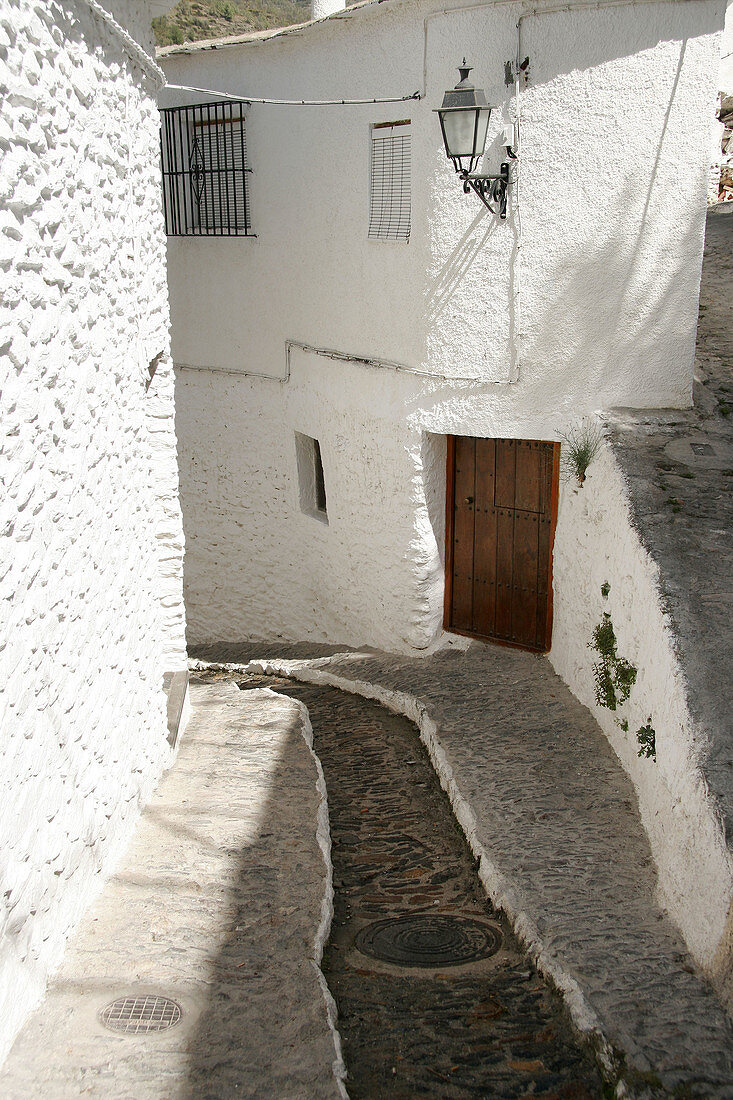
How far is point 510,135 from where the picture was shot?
7035mm

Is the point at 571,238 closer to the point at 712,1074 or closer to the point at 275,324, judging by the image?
the point at 275,324

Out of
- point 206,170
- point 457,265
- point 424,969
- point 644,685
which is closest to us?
point 424,969

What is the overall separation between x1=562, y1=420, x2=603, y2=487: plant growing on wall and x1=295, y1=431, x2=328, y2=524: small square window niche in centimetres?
306

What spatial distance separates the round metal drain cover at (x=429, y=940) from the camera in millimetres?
4703

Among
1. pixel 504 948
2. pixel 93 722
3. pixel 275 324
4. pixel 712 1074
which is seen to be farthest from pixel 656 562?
pixel 275 324

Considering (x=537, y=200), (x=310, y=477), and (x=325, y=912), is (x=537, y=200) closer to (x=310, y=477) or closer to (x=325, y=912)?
(x=310, y=477)

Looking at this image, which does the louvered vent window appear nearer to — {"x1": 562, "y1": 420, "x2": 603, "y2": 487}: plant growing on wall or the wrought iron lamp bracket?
the wrought iron lamp bracket

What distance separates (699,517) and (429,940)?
3.02 metres

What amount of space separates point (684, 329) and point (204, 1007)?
5685mm

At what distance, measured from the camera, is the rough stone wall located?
428 cm

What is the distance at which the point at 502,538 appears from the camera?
329 inches

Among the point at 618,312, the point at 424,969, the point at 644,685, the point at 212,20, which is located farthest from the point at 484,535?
the point at 212,20

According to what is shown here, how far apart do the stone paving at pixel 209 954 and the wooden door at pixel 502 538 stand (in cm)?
269

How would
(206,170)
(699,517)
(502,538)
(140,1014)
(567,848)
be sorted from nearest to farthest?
(140,1014)
(567,848)
(699,517)
(502,538)
(206,170)
